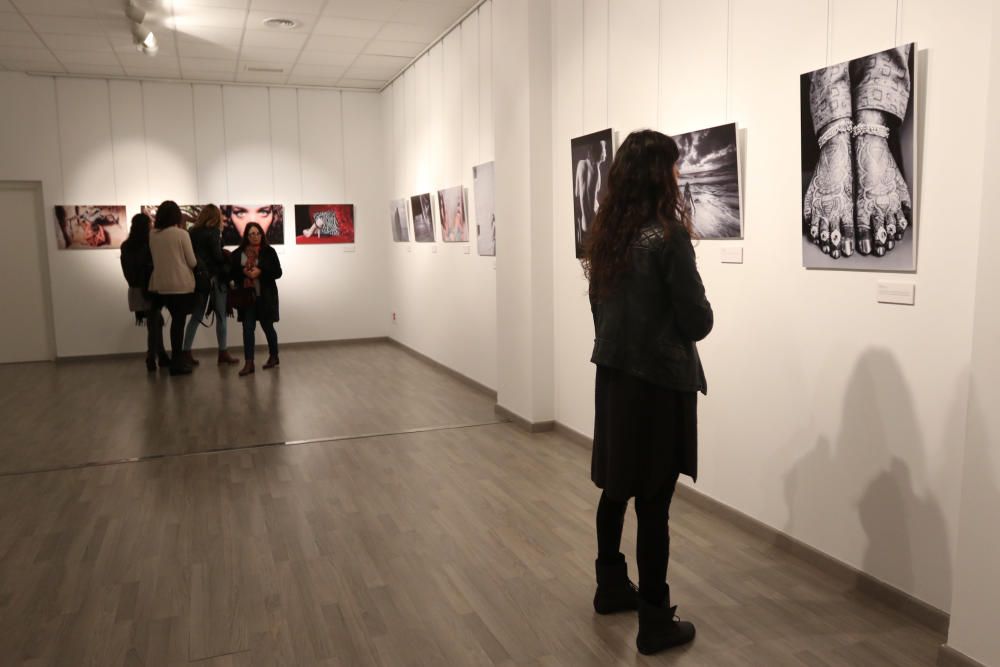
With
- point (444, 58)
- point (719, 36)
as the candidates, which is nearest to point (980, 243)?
point (719, 36)

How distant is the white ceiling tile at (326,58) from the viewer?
9719 mm

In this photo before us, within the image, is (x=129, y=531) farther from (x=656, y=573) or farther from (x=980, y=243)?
(x=980, y=243)

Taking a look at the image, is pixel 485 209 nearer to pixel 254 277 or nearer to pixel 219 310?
pixel 254 277

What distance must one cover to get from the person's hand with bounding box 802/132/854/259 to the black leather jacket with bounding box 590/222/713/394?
107cm

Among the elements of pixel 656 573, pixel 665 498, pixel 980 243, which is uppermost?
pixel 980 243

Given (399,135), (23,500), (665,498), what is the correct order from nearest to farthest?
(665,498) → (23,500) → (399,135)

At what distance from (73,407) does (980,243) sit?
8047 millimetres

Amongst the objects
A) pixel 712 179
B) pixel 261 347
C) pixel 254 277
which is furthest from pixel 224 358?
pixel 712 179

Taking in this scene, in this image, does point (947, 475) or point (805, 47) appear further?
point (805, 47)

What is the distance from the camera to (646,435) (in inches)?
113

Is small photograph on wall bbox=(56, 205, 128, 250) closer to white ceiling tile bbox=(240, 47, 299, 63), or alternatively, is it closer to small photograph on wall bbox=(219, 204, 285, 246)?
small photograph on wall bbox=(219, 204, 285, 246)

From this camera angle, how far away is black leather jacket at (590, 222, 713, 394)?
2.76m

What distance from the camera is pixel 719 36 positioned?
4.30 meters

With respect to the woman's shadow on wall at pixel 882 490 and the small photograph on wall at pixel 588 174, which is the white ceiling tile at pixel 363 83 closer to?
the small photograph on wall at pixel 588 174
